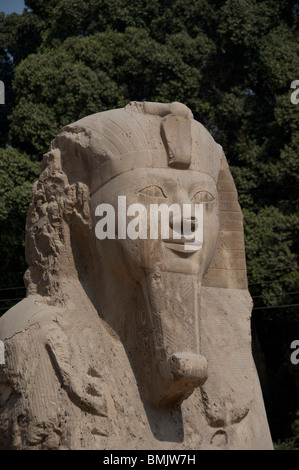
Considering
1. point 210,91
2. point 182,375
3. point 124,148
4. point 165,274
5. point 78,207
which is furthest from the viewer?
point 210,91

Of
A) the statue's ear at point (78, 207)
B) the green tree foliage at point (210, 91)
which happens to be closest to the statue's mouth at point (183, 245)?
the statue's ear at point (78, 207)

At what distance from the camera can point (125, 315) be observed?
6555 mm

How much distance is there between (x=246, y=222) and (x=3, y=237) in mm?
3536

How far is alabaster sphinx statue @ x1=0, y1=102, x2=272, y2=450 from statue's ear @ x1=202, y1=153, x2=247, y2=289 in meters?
0.30

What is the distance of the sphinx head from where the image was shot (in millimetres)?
6270

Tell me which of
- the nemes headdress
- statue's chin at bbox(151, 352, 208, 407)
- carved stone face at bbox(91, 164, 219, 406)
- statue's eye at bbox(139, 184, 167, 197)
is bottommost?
statue's chin at bbox(151, 352, 208, 407)

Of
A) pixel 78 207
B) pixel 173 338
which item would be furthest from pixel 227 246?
pixel 173 338

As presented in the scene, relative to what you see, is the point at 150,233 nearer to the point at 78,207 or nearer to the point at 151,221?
the point at 151,221

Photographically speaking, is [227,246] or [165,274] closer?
[165,274]

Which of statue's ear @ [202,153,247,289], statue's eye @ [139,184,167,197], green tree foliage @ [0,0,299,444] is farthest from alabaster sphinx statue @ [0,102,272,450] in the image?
green tree foliage @ [0,0,299,444]

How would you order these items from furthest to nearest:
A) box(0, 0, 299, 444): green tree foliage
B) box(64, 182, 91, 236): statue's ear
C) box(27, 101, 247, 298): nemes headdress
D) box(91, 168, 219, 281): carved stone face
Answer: box(0, 0, 299, 444): green tree foliage → box(64, 182, 91, 236): statue's ear → box(27, 101, 247, 298): nemes headdress → box(91, 168, 219, 281): carved stone face

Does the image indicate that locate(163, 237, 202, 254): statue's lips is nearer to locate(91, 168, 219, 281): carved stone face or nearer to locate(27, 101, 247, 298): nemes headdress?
locate(91, 168, 219, 281): carved stone face

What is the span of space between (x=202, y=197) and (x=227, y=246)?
2.70ft

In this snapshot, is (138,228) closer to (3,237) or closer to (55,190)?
(55,190)
